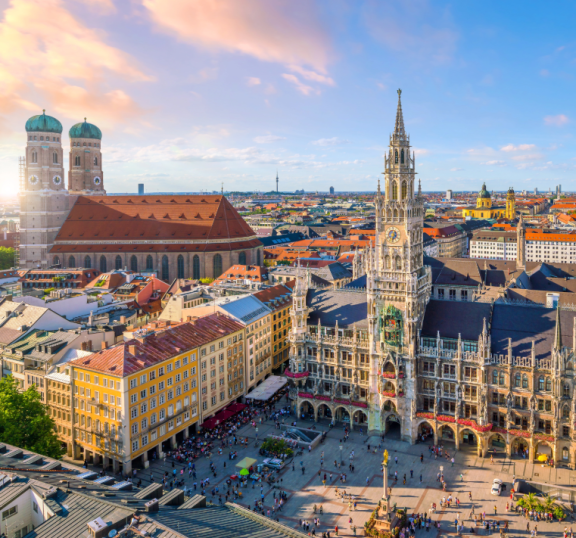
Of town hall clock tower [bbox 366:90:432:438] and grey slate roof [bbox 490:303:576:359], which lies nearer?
grey slate roof [bbox 490:303:576:359]

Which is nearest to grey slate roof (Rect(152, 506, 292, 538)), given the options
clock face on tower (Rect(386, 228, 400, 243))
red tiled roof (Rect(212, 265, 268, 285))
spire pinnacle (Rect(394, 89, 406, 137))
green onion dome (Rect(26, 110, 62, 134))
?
clock face on tower (Rect(386, 228, 400, 243))

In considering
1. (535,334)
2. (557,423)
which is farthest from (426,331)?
(557,423)

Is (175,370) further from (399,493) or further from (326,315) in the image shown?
(399,493)

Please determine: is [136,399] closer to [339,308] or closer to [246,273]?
[339,308]

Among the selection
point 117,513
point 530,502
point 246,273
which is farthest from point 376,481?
point 246,273

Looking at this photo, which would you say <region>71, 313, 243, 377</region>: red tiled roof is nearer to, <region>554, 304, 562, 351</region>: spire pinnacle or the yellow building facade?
the yellow building facade

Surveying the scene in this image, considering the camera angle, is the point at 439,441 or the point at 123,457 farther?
the point at 439,441
